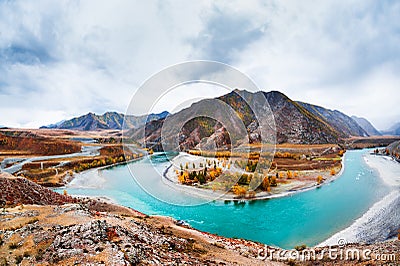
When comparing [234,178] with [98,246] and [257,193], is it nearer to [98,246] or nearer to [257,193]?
[257,193]

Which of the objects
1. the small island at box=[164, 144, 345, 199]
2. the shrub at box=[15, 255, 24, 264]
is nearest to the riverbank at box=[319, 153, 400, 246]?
the small island at box=[164, 144, 345, 199]

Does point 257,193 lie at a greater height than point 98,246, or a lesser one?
lesser

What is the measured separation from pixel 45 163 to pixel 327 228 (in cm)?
5020

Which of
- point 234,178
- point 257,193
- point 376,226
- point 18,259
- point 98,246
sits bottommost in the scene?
point 376,226


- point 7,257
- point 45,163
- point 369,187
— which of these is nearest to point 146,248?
point 7,257

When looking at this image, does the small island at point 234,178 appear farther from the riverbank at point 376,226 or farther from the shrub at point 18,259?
the shrub at point 18,259

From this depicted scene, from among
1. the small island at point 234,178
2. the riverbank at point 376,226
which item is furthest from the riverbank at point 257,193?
the riverbank at point 376,226

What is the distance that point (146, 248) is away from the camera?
21.7ft

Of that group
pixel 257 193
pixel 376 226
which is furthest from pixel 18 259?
pixel 257 193

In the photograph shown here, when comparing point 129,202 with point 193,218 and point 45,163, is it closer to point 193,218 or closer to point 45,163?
point 193,218

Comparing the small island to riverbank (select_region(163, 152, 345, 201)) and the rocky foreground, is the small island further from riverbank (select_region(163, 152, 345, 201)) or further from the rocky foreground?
the rocky foreground

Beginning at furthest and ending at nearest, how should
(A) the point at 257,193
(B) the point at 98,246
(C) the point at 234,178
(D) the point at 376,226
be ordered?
(A) the point at 257,193
(C) the point at 234,178
(D) the point at 376,226
(B) the point at 98,246

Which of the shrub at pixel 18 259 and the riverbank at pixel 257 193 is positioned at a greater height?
the shrub at pixel 18 259

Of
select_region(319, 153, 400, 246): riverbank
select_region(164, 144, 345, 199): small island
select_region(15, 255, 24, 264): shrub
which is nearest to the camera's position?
select_region(15, 255, 24, 264): shrub
